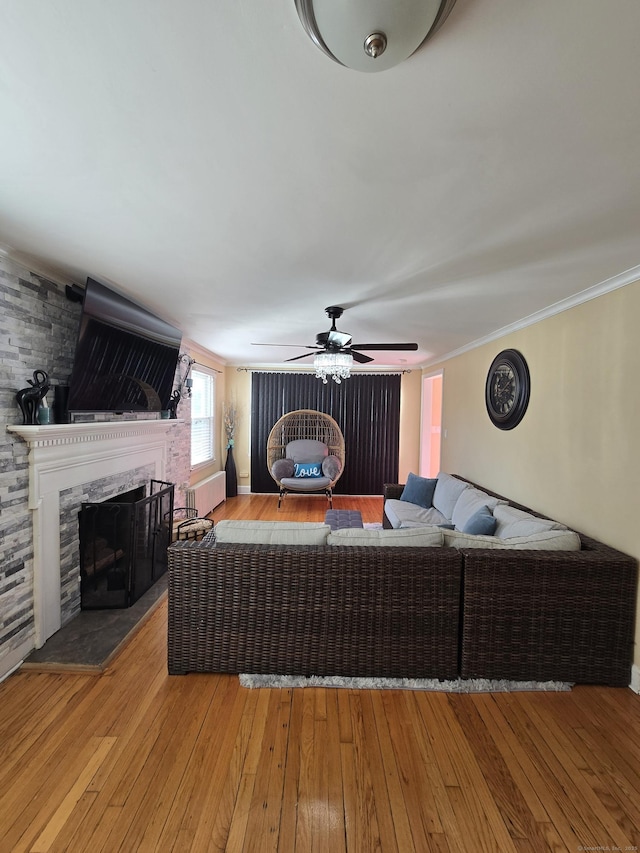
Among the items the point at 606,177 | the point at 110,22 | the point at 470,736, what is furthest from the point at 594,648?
the point at 110,22

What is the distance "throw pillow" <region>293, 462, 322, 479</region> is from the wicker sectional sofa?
395 cm

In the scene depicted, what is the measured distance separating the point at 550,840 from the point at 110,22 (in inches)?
105

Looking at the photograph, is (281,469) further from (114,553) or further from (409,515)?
(114,553)

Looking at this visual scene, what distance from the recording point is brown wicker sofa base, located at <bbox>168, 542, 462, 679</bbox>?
2.09 metres

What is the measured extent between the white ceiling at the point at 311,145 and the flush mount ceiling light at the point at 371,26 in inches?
1.9

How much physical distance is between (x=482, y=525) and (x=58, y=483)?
9.45ft

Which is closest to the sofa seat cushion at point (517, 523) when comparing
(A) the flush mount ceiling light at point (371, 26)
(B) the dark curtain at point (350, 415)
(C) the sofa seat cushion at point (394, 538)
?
(C) the sofa seat cushion at point (394, 538)

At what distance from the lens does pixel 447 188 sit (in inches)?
53.5

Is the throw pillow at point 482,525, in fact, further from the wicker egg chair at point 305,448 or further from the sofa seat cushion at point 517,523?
the wicker egg chair at point 305,448

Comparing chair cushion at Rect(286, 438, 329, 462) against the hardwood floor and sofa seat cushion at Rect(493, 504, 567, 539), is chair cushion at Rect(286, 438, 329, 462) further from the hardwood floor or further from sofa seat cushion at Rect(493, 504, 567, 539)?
the hardwood floor

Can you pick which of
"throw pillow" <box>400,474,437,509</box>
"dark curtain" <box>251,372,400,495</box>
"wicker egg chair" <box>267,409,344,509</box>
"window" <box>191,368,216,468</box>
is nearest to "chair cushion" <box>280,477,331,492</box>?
"wicker egg chair" <box>267,409,344,509</box>

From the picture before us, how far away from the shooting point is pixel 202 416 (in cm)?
558

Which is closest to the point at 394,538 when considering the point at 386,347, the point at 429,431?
the point at 386,347

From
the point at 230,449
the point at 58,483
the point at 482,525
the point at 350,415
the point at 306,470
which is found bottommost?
the point at 306,470
